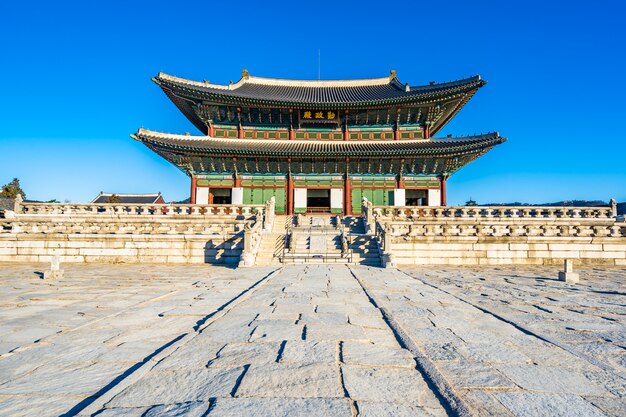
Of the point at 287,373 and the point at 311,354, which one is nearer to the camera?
the point at 287,373

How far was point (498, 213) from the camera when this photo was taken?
16797 millimetres

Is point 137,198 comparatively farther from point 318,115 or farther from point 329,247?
point 329,247

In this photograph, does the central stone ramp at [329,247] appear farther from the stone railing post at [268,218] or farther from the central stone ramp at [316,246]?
the stone railing post at [268,218]

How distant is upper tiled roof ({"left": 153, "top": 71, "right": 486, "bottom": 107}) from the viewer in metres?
21.4

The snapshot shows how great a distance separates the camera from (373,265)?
11945 mm

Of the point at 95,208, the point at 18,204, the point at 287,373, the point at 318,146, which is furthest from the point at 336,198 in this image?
the point at 287,373

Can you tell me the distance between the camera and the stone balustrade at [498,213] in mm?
15891

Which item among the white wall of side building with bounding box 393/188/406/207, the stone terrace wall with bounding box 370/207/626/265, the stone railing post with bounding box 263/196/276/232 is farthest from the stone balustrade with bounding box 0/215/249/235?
the white wall of side building with bounding box 393/188/406/207

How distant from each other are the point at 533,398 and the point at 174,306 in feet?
16.6

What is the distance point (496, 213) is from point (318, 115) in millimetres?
13827

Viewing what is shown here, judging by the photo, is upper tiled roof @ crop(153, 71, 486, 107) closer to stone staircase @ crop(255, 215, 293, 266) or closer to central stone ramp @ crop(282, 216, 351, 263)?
central stone ramp @ crop(282, 216, 351, 263)

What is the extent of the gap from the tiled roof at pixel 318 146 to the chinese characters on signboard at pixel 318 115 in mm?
1880

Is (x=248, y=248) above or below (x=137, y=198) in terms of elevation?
below

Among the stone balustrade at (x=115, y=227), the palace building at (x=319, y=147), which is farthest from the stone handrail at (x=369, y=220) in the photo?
the stone balustrade at (x=115, y=227)
